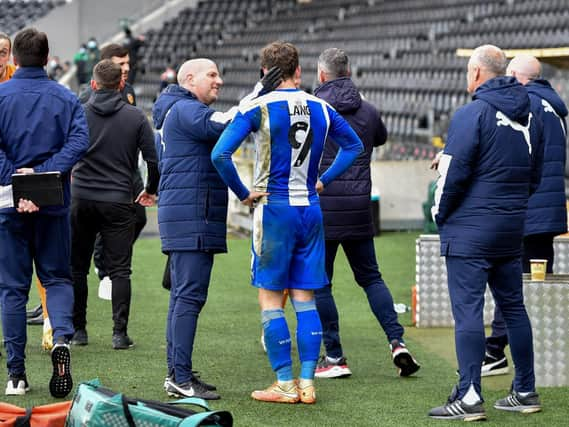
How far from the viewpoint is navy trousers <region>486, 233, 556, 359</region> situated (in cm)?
636

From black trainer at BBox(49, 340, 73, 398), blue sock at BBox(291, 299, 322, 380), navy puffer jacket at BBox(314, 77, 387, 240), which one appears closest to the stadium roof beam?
navy puffer jacket at BBox(314, 77, 387, 240)

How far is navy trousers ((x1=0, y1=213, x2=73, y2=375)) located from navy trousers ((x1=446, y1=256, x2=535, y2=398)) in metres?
1.87

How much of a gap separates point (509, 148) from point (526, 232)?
1.24 meters

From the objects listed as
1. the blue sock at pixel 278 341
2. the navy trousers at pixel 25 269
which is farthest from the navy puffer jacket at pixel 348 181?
the navy trousers at pixel 25 269

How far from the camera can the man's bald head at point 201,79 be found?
568 centimetres

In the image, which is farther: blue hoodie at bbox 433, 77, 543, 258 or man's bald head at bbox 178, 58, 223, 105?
man's bald head at bbox 178, 58, 223, 105

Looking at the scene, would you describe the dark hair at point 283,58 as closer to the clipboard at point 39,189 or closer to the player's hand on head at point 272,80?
the player's hand on head at point 272,80

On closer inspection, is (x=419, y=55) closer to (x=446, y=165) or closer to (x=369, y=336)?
(x=369, y=336)

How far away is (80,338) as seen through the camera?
23.2ft

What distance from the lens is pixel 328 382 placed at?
6.10 metres

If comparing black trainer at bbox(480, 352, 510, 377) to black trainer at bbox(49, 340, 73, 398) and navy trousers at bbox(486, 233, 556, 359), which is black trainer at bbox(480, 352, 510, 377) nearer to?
navy trousers at bbox(486, 233, 556, 359)

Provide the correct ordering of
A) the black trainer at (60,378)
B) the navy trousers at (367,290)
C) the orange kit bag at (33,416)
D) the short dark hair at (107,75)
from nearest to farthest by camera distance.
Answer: the orange kit bag at (33,416) < the black trainer at (60,378) < the navy trousers at (367,290) < the short dark hair at (107,75)

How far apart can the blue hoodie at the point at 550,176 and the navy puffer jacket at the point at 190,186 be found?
67.9 inches

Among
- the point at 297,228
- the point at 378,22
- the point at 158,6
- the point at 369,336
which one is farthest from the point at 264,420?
the point at 158,6
